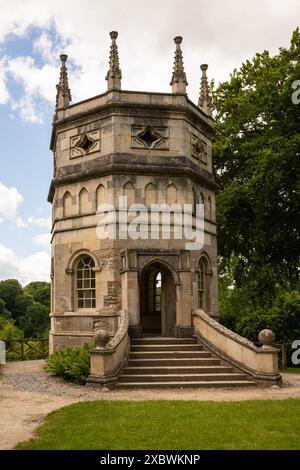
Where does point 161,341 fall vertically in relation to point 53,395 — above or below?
above

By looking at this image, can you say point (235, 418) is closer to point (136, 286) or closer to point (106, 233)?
point (136, 286)

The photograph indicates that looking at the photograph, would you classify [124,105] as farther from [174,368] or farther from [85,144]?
[174,368]

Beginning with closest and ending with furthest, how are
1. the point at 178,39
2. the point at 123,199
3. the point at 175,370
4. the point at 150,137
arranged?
the point at 175,370 → the point at 123,199 → the point at 150,137 → the point at 178,39

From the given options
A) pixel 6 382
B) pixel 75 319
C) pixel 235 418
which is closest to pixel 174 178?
pixel 75 319

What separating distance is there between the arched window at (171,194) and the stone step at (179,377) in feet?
18.4

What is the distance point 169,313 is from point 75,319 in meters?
3.01

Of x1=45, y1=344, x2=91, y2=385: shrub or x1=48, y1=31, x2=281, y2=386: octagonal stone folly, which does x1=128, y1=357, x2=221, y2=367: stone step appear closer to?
x1=48, y1=31, x2=281, y2=386: octagonal stone folly

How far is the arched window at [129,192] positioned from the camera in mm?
15344

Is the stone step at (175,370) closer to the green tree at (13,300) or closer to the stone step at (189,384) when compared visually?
the stone step at (189,384)

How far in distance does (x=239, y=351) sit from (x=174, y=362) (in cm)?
177

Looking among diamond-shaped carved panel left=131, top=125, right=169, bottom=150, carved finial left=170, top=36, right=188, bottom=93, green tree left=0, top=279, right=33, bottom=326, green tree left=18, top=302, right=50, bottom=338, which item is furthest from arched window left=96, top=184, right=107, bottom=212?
green tree left=0, top=279, right=33, bottom=326

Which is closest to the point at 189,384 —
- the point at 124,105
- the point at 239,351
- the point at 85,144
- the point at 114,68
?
the point at 239,351

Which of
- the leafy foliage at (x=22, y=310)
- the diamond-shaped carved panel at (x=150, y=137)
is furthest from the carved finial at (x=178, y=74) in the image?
the leafy foliage at (x=22, y=310)

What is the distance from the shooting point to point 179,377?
12.4 metres
